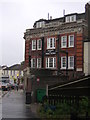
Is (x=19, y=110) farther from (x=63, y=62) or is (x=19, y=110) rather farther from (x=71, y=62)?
(x=63, y=62)

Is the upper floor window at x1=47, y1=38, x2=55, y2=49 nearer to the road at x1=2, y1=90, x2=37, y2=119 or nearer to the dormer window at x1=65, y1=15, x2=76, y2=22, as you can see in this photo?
the dormer window at x1=65, y1=15, x2=76, y2=22

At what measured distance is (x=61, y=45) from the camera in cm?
3656

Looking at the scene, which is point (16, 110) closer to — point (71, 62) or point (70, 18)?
point (71, 62)

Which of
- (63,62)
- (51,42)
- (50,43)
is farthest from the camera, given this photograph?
(50,43)

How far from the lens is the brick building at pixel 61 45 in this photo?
34.2 metres

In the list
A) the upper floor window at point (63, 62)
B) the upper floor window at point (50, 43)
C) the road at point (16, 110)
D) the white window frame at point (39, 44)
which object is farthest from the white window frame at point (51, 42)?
the road at point (16, 110)

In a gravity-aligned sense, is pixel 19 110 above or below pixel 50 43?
below

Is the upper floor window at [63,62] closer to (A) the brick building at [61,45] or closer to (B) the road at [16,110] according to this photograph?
(A) the brick building at [61,45]

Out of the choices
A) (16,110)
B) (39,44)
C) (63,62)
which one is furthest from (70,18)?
(16,110)

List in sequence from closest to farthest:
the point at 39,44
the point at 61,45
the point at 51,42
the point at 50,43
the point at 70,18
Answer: the point at 61,45 → the point at 51,42 → the point at 50,43 → the point at 70,18 → the point at 39,44

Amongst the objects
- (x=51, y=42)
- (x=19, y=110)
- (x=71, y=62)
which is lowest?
(x=19, y=110)

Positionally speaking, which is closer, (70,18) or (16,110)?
(16,110)

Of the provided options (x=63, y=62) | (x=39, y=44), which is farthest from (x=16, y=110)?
(x=39, y=44)

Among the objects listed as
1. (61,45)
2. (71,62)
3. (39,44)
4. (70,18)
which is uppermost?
(70,18)
